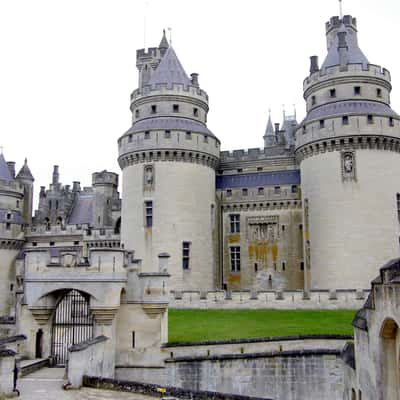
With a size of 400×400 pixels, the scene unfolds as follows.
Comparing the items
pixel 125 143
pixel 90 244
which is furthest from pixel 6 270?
pixel 125 143

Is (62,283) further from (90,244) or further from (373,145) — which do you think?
(90,244)

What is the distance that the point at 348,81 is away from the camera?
39.9 m

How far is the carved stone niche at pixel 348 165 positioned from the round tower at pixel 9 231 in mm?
33280

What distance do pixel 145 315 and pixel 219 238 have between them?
24.0m

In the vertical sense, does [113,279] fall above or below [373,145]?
below

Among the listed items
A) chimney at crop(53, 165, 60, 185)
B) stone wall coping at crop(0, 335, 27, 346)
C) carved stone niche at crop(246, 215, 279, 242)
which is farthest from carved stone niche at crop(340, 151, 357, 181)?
chimney at crop(53, 165, 60, 185)

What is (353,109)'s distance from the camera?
38812 millimetres

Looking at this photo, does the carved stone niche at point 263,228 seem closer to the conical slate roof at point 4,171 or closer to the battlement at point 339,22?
the battlement at point 339,22

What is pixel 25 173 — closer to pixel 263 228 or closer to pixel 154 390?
pixel 263 228

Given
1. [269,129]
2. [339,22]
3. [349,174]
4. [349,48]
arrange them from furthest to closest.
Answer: [269,129]
[339,22]
[349,48]
[349,174]

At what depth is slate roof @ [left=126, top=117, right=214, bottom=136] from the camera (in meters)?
42.2

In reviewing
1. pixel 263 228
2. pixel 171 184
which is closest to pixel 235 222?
pixel 263 228

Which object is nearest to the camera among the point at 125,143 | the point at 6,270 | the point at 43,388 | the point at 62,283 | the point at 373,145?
the point at 43,388

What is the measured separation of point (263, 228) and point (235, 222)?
8.21 ft
